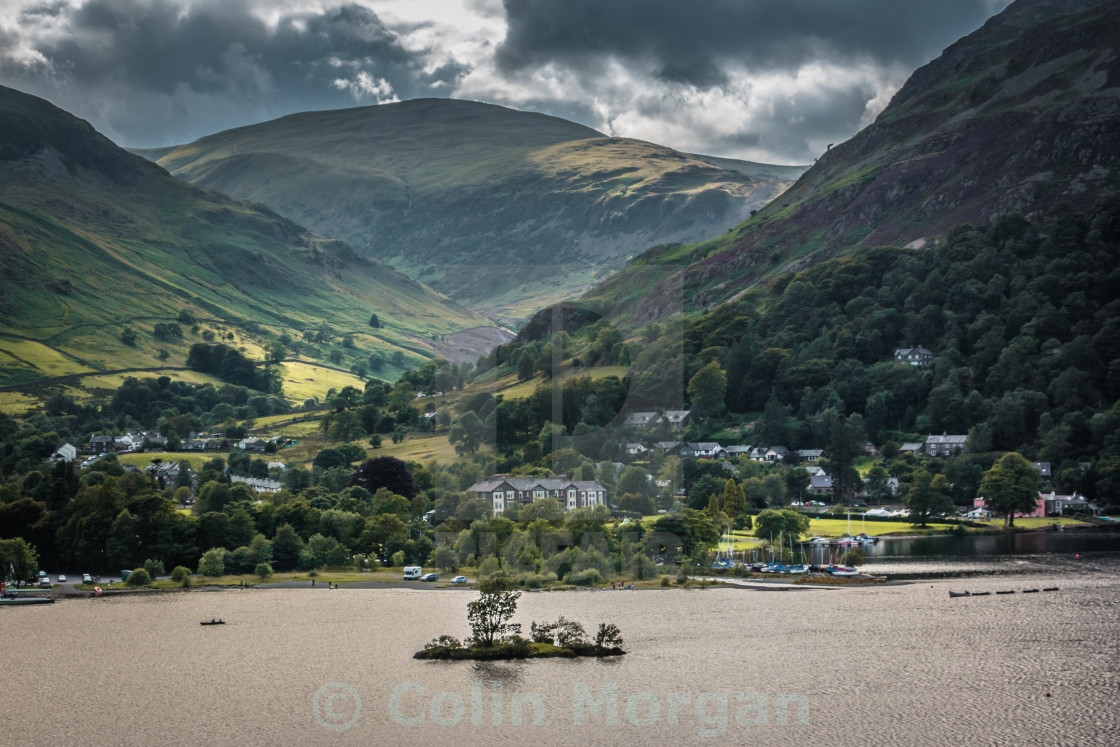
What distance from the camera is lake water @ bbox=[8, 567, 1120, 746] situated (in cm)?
4631

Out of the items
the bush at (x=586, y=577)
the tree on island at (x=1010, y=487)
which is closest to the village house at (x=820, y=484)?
the tree on island at (x=1010, y=487)

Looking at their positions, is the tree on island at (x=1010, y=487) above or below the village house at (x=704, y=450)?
below

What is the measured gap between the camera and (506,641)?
61531mm

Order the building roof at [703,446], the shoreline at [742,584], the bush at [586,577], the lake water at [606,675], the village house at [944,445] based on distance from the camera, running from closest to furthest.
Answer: the lake water at [606,675] → the shoreline at [742,584] → the bush at [586,577] → the village house at [944,445] → the building roof at [703,446]

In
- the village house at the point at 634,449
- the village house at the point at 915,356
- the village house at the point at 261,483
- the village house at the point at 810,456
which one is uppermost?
the village house at the point at 915,356

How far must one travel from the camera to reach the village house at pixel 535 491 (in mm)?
113500

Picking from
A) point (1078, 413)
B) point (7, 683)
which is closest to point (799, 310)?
point (1078, 413)

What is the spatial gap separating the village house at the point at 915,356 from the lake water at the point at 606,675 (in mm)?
96235

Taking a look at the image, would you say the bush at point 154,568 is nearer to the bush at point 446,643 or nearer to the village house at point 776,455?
the bush at point 446,643

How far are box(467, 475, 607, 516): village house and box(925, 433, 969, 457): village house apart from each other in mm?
55479

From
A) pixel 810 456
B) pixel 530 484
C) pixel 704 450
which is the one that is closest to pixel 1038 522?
pixel 810 456

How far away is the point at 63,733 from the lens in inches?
1863

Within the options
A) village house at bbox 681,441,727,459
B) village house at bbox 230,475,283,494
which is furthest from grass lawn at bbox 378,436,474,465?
village house at bbox 681,441,727,459

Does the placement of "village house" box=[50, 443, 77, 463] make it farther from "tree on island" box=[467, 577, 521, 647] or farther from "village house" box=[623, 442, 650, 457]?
"tree on island" box=[467, 577, 521, 647]
